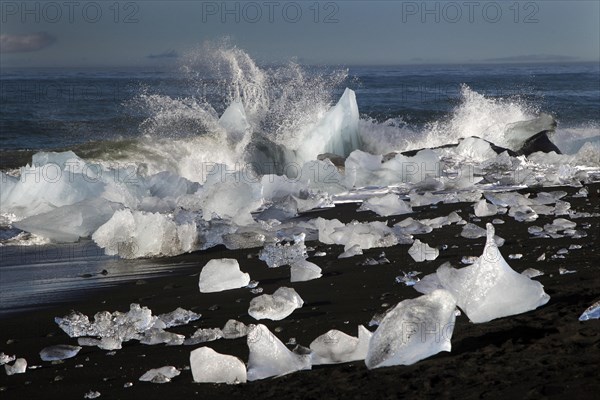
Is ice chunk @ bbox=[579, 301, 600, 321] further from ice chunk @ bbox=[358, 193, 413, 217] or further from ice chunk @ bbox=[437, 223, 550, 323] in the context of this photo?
ice chunk @ bbox=[358, 193, 413, 217]

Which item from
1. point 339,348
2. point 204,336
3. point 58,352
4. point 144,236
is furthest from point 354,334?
point 144,236

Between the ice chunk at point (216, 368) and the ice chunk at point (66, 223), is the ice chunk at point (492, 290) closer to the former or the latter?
the ice chunk at point (216, 368)

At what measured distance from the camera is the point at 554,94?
29.0 m

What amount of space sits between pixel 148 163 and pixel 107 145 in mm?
1620

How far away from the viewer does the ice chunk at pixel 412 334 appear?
2521 millimetres

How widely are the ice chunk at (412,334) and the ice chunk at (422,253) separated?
1.58 m

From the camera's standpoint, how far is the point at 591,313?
8.72 feet

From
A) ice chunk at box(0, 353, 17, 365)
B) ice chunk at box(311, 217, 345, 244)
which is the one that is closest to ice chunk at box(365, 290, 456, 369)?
ice chunk at box(0, 353, 17, 365)

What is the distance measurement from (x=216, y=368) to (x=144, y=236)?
2387 mm

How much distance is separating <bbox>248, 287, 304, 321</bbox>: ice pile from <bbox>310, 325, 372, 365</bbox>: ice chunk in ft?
1.93

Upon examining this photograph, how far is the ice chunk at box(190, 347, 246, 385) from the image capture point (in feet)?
8.44

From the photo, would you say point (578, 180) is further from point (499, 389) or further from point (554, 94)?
point (554, 94)

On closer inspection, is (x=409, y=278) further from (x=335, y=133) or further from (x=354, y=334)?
(x=335, y=133)

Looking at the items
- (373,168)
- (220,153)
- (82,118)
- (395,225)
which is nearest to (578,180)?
(373,168)
